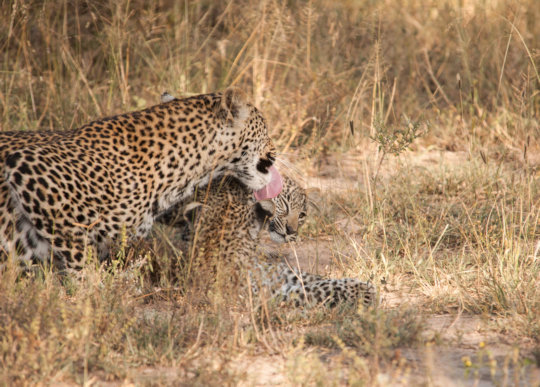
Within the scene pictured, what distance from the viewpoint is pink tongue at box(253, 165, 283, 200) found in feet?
18.6

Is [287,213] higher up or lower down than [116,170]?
lower down

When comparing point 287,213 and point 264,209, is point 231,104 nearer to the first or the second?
point 264,209

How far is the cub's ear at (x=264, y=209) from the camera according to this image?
5508 mm

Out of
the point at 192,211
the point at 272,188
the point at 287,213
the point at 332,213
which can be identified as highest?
the point at 272,188

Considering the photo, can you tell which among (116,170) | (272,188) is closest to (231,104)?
(272,188)

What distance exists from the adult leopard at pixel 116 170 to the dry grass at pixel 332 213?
308 mm

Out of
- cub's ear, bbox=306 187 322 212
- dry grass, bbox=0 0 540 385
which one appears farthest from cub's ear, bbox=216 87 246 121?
cub's ear, bbox=306 187 322 212

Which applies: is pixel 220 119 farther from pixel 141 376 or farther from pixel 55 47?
pixel 55 47

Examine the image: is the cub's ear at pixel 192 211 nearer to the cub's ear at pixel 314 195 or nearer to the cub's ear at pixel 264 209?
the cub's ear at pixel 264 209

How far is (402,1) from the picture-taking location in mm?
10547

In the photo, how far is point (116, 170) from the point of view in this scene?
5.00 metres

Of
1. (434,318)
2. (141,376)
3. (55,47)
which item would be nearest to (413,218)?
(434,318)

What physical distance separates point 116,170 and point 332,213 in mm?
2330

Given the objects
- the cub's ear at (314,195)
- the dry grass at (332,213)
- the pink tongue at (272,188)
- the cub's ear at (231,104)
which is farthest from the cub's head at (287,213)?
the cub's ear at (231,104)
